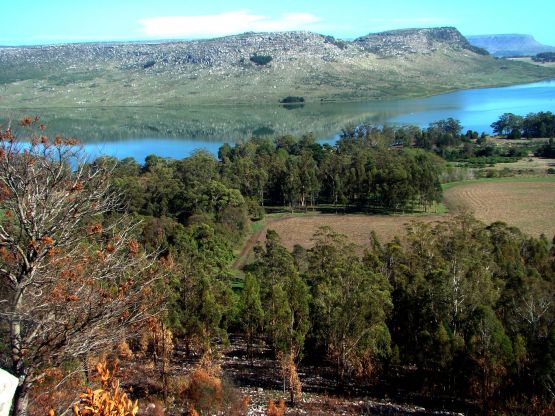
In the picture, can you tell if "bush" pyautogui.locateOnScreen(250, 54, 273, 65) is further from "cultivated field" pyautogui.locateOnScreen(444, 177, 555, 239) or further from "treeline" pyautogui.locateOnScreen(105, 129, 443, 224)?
"cultivated field" pyautogui.locateOnScreen(444, 177, 555, 239)

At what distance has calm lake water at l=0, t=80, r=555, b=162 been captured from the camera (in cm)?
7812

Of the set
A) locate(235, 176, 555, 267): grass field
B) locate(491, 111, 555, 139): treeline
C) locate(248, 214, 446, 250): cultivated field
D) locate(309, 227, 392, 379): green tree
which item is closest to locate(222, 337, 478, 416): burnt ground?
locate(309, 227, 392, 379): green tree

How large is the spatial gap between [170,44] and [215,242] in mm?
177149

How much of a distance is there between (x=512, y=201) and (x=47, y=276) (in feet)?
138

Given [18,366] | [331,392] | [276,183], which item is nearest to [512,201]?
[276,183]

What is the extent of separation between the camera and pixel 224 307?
1669 centimetres

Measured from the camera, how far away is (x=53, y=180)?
605 centimetres

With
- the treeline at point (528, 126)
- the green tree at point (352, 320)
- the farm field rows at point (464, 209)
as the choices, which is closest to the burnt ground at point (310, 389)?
the green tree at point (352, 320)

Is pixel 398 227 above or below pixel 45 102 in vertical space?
below

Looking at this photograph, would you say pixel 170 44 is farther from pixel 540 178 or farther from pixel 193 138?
pixel 540 178

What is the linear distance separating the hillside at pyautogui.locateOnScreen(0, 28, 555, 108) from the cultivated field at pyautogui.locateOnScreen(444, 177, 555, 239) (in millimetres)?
79192

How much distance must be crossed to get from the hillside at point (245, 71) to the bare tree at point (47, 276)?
120980mm

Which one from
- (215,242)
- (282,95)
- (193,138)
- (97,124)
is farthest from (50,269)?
(282,95)

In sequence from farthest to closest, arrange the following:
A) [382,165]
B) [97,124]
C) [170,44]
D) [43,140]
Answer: [170,44] → [97,124] → [382,165] → [43,140]
